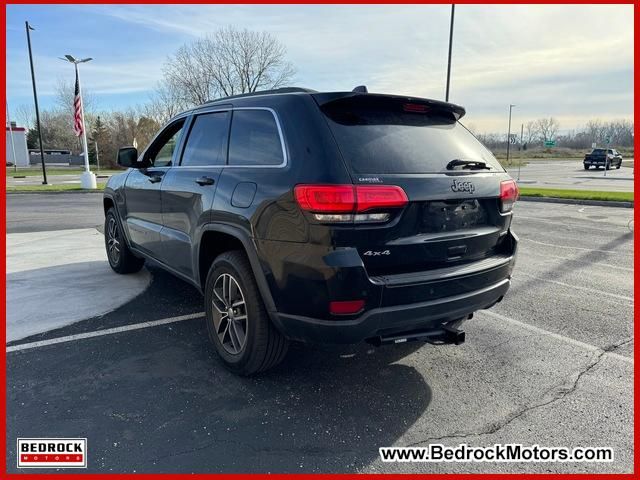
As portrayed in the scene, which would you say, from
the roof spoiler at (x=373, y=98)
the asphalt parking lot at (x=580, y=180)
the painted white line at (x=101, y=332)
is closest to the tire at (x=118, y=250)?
the painted white line at (x=101, y=332)

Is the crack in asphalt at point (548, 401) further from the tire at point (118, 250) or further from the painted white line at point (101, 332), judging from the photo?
the tire at point (118, 250)

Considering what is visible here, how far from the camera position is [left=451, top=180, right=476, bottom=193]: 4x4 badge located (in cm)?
288

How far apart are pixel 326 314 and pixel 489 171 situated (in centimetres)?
162

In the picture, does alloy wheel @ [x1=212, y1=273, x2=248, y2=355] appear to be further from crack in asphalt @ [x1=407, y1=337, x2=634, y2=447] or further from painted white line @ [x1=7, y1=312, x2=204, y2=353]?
crack in asphalt @ [x1=407, y1=337, x2=634, y2=447]

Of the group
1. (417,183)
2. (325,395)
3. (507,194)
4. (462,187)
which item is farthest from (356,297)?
(507,194)

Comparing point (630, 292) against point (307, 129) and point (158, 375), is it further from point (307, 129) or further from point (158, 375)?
point (158, 375)

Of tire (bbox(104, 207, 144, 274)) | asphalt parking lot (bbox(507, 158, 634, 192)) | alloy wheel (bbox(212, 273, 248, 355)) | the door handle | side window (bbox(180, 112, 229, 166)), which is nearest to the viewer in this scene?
alloy wheel (bbox(212, 273, 248, 355))

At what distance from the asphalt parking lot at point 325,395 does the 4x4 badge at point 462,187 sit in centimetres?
119

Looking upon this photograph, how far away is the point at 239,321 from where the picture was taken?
3.27 m

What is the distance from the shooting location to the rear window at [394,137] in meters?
2.72

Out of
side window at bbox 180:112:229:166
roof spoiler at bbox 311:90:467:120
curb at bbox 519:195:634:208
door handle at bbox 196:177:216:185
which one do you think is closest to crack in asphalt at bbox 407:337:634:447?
roof spoiler at bbox 311:90:467:120

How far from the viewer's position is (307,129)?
9.06 feet

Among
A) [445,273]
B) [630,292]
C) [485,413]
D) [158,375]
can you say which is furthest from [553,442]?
[630,292]

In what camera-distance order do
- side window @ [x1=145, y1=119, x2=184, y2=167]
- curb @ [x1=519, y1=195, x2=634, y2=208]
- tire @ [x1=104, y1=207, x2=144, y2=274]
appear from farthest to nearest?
1. curb @ [x1=519, y1=195, x2=634, y2=208]
2. tire @ [x1=104, y1=207, x2=144, y2=274]
3. side window @ [x1=145, y1=119, x2=184, y2=167]
